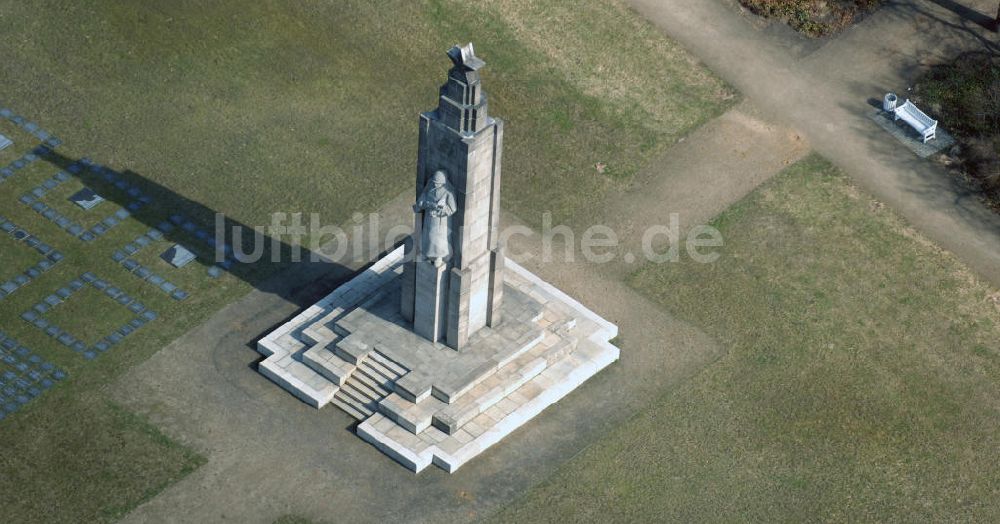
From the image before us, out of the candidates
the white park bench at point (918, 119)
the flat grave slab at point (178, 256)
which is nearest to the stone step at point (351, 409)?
the flat grave slab at point (178, 256)

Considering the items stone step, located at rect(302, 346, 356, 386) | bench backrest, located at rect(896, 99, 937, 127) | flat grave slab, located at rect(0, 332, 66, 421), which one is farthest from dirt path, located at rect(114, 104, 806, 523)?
bench backrest, located at rect(896, 99, 937, 127)

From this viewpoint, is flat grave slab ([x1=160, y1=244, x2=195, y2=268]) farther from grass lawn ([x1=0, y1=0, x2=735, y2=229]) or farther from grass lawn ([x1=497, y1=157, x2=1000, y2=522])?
grass lawn ([x1=497, y1=157, x2=1000, y2=522])

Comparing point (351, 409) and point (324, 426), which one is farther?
point (351, 409)

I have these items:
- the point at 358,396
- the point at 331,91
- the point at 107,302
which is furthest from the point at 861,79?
A: the point at 107,302

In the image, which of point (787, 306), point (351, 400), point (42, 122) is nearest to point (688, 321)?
point (787, 306)

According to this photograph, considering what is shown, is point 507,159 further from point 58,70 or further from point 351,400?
point 58,70

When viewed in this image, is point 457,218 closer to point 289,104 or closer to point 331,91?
point 289,104
